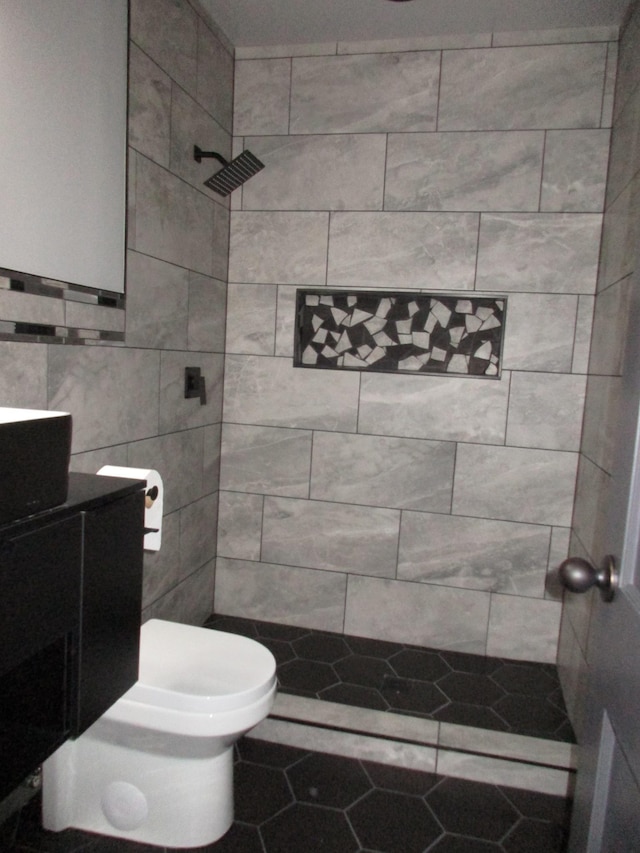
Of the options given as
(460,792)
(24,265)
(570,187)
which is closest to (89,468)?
(24,265)

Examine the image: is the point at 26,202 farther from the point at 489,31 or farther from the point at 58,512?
the point at 489,31

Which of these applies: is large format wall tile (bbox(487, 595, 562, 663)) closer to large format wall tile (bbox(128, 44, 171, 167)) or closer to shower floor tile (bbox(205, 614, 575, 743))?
shower floor tile (bbox(205, 614, 575, 743))

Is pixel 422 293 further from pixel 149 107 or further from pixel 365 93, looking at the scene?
pixel 149 107

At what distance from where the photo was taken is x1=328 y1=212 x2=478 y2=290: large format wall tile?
2510 millimetres

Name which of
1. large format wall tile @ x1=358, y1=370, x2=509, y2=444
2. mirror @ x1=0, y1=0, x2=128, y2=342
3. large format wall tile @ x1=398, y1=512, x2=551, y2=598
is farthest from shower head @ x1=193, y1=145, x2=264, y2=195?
large format wall tile @ x1=398, y1=512, x2=551, y2=598

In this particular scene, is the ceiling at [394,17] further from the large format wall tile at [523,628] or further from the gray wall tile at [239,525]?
the large format wall tile at [523,628]

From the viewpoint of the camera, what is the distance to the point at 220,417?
9.18ft

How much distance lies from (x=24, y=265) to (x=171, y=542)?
1.30 m

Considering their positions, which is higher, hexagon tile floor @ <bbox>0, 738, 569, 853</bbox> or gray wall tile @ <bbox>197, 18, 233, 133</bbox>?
gray wall tile @ <bbox>197, 18, 233, 133</bbox>

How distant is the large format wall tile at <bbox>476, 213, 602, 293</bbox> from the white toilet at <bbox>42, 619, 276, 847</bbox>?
1.85m

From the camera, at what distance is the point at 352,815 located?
1.85 m

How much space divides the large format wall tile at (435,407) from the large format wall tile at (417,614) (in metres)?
0.73

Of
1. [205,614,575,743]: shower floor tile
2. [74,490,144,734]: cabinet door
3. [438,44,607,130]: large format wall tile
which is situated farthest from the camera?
[438,44,607,130]: large format wall tile

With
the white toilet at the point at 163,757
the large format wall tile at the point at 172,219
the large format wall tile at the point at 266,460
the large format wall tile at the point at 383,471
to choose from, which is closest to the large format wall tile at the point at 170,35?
the large format wall tile at the point at 172,219
